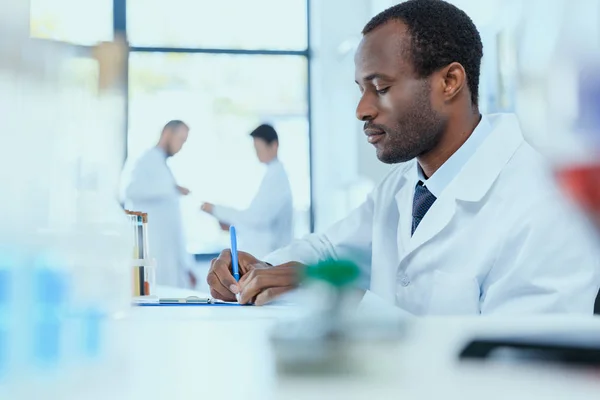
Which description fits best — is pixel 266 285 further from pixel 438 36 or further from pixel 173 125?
pixel 173 125

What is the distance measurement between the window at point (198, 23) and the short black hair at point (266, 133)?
0.67 m

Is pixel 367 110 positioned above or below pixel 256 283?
above

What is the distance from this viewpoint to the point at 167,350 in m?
0.49

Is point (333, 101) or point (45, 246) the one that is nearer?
point (45, 246)

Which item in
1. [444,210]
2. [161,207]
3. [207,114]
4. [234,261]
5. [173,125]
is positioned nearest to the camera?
[444,210]

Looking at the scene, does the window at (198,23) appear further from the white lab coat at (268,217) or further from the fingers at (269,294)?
the fingers at (269,294)

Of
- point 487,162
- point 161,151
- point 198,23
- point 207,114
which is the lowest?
point 487,162

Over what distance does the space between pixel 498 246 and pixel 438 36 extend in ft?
1.63

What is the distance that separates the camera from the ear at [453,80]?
1390mm

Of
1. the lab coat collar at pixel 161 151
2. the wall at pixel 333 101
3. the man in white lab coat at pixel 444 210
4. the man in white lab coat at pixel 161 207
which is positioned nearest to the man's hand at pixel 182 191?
the man in white lab coat at pixel 161 207

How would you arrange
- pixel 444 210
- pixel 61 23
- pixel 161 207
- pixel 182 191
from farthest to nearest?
pixel 182 191
pixel 161 207
pixel 444 210
pixel 61 23

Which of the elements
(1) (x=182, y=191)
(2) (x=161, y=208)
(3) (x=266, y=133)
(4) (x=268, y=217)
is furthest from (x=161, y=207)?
(3) (x=266, y=133)

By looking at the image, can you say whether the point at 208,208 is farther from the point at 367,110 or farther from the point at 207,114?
the point at 367,110

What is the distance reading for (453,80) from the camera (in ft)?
4.58
